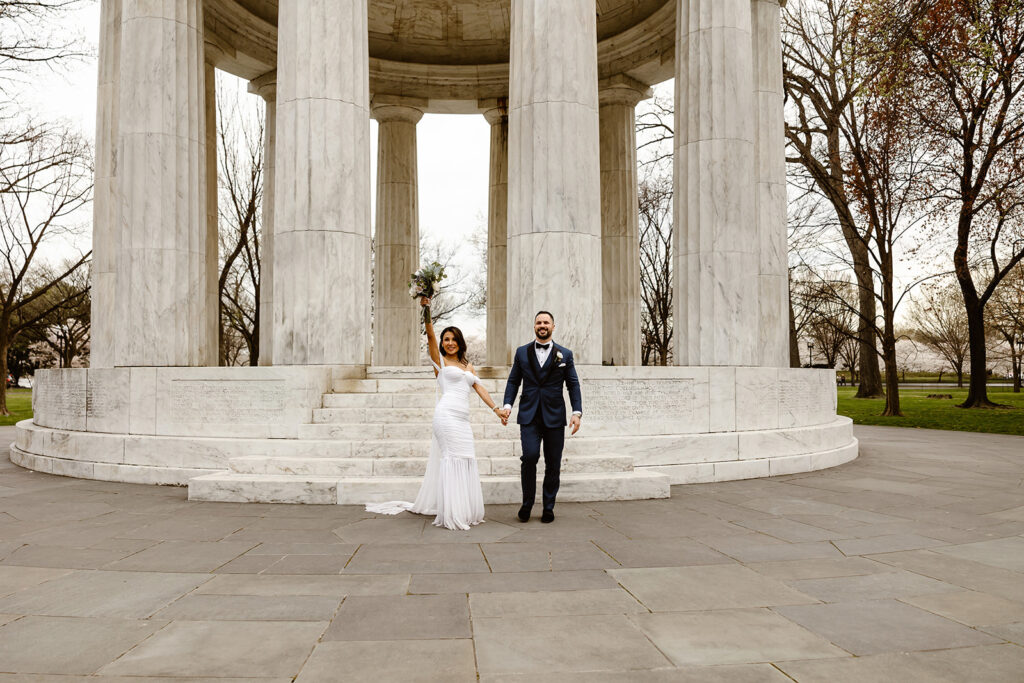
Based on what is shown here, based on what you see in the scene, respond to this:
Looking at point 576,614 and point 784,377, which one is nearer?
point 576,614

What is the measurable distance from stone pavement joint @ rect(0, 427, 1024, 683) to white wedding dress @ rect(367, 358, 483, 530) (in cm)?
31

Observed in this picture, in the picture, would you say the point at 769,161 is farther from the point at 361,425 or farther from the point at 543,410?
the point at 361,425

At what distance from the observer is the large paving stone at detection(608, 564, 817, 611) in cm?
561

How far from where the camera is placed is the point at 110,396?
13.4 metres

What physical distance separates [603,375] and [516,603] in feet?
24.5

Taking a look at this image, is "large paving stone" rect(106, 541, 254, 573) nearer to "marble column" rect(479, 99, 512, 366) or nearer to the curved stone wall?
the curved stone wall

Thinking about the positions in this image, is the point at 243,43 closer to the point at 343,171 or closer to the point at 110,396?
the point at 343,171

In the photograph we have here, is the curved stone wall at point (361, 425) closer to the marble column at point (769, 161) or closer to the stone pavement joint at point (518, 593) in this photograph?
the stone pavement joint at point (518, 593)

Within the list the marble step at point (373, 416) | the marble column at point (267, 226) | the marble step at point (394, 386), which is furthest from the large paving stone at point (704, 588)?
the marble column at point (267, 226)

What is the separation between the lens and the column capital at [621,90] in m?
23.7

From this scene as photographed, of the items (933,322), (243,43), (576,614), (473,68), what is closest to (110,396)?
(576,614)

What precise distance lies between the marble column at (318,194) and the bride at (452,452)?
4.57m

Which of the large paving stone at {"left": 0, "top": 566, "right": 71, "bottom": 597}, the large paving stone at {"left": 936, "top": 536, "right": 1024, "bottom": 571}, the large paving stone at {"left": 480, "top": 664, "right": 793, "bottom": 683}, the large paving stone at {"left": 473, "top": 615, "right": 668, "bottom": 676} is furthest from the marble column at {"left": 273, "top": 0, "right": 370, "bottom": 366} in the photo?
the large paving stone at {"left": 936, "top": 536, "right": 1024, "bottom": 571}

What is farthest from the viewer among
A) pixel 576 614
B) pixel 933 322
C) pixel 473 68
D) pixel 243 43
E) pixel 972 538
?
pixel 933 322
